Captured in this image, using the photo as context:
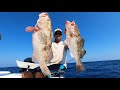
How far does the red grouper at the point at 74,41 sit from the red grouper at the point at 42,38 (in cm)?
30

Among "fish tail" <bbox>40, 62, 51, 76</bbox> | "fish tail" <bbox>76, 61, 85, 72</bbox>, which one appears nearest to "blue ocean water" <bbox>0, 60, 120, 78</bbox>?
"fish tail" <bbox>76, 61, 85, 72</bbox>

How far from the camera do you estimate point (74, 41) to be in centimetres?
439

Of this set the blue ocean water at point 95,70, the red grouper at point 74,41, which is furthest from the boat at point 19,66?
the red grouper at point 74,41

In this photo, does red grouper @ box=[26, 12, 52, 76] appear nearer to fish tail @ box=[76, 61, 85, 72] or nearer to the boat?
the boat

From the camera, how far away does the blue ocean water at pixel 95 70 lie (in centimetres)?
429
